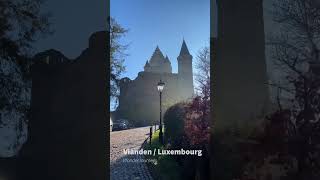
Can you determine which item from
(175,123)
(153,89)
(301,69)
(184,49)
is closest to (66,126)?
(153,89)

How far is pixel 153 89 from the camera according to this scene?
5836mm

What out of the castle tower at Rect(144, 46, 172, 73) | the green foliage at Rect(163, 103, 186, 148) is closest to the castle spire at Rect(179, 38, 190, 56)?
the castle tower at Rect(144, 46, 172, 73)

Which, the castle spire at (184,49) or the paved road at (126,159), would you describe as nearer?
the paved road at (126,159)

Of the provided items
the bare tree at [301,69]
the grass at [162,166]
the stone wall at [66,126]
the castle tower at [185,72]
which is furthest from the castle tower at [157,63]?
the bare tree at [301,69]

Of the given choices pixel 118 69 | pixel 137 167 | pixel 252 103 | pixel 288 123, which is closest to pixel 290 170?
pixel 288 123

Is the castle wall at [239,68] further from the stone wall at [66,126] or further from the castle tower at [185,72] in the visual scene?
the stone wall at [66,126]

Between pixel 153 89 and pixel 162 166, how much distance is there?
3.16ft

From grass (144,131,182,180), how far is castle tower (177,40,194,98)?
0.64m

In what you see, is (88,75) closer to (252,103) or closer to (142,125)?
(142,125)

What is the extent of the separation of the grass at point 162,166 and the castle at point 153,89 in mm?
367

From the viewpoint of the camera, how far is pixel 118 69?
5637 mm

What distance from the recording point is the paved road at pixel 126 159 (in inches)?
211

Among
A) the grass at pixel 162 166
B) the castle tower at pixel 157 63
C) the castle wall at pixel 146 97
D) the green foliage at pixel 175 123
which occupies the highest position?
the castle tower at pixel 157 63

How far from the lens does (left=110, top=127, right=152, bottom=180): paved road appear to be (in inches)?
211
